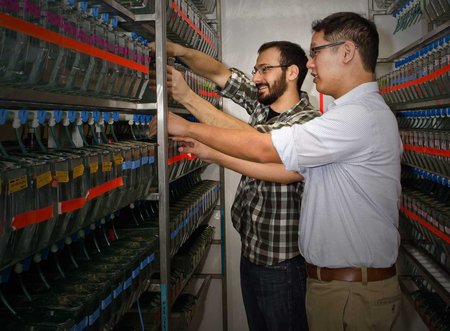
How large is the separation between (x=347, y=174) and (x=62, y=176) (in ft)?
3.24

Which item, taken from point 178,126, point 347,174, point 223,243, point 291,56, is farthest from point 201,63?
point 223,243

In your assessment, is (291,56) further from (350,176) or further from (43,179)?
(43,179)

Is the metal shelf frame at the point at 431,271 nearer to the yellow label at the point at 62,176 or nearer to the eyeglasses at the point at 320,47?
the eyeglasses at the point at 320,47

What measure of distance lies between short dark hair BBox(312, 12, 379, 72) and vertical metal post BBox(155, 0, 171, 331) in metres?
0.70

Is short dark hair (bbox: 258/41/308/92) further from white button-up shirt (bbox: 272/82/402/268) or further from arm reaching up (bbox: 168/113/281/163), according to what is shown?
arm reaching up (bbox: 168/113/281/163)

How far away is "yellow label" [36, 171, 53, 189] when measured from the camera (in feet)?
3.78

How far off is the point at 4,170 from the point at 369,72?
1.34 metres

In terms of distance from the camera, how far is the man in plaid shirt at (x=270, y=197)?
207cm

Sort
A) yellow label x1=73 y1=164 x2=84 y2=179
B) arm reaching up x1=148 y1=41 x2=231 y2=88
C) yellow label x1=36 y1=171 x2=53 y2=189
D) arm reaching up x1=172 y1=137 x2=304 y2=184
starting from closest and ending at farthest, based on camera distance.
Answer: yellow label x1=36 y1=171 x2=53 y2=189 → yellow label x1=73 y1=164 x2=84 y2=179 → arm reaching up x1=172 y1=137 x2=304 y2=184 → arm reaching up x1=148 y1=41 x2=231 y2=88

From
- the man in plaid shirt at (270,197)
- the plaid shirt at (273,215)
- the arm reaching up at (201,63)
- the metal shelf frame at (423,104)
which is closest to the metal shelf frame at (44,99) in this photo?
the man in plaid shirt at (270,197)

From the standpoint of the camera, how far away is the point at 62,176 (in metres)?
1.26

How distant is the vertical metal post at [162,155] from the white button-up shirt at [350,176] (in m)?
0.57

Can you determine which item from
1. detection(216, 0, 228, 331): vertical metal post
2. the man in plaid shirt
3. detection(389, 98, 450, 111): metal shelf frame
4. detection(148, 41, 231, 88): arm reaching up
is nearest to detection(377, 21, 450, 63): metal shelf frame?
detection(389, 98, 450, 111): metal shelf frame

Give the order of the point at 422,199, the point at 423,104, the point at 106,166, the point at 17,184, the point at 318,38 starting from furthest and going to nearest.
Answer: the point at 422,199 < the point at 423,104 < the point at 318,38 < the point at 106,166 < the point at 17,184
